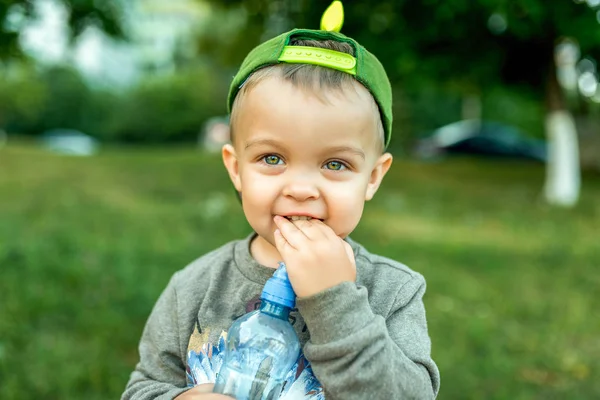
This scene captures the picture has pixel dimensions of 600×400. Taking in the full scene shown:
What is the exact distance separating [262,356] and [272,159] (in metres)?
0.46

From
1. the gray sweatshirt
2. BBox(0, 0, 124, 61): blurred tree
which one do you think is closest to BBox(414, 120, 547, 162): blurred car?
BBox(0, 0, 124, 61): blurred tree

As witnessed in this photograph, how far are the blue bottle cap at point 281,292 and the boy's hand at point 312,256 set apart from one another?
0.06 feet

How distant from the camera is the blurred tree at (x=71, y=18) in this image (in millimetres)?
5243

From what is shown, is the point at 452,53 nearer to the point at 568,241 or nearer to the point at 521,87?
the point at 521,87

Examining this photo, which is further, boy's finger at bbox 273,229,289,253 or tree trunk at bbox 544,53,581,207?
tree trunk at bbox 544,53,581,207

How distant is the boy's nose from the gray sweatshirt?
9.1 inches

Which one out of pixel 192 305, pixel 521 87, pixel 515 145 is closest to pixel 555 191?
pixel 521 87

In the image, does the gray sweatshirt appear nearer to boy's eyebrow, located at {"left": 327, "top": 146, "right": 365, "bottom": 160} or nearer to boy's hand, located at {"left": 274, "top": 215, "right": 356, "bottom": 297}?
boy's hand, located at {"left": 274, "top": 215, "right": 356, "bottom": 297}

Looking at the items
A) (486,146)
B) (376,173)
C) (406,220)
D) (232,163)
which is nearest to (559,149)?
(406,220)

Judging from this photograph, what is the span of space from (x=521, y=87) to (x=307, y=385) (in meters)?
12.3

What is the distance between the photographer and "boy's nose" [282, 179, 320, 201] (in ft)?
5.17

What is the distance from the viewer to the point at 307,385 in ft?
5.41

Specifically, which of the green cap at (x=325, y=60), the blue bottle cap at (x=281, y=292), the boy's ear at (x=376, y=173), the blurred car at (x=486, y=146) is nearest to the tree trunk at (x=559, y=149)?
the boy's ear at (x=376, y=173)

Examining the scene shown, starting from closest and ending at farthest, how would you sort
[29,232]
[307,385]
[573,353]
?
[307,385]
[573,353]
[29,232]
